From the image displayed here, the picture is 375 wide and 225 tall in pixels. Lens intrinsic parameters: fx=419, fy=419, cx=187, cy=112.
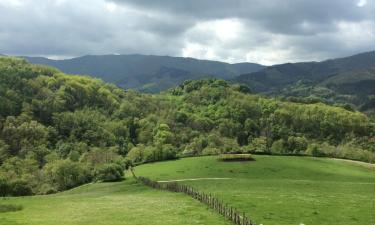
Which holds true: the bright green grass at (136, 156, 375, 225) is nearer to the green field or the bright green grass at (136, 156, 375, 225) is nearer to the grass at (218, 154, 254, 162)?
the green field

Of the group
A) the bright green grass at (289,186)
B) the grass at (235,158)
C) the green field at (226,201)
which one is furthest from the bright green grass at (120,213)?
the grass at (235,158)

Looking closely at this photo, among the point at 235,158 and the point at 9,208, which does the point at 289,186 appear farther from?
the point at 9,208

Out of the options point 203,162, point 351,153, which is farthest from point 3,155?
point 351,153

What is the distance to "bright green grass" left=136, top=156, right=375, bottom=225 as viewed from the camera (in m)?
49.4

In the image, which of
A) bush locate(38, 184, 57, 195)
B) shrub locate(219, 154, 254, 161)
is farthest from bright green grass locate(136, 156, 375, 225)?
bush locate(38, 184, 57, 195)

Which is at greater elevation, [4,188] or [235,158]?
[235,158]

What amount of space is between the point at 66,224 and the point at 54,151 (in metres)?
161

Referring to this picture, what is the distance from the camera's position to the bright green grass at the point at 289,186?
49406mm

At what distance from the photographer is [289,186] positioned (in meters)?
80.9

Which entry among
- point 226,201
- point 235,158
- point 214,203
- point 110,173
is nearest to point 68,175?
point 110,173

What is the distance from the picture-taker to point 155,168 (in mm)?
122688

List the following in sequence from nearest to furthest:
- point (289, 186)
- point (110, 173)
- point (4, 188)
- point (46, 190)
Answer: point (289, 186) < point (4, 188) < point (110, 173) < point (46, 190)

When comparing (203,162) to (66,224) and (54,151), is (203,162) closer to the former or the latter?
(66,224)

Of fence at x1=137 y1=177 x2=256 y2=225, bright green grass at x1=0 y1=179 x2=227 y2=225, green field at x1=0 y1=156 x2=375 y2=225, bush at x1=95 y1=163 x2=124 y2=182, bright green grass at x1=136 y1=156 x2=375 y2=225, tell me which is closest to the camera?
fence at x1=137 y1=177 x2=256 y2=225
